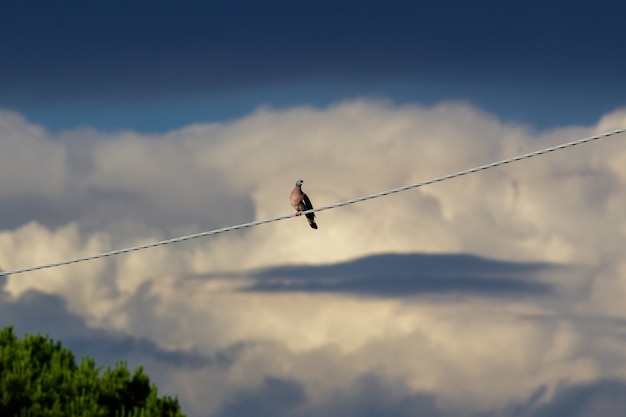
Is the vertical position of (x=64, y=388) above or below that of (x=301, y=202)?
below

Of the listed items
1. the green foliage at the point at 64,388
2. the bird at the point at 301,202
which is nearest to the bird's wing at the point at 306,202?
the bird at the point at 301,202

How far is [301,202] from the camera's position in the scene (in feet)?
95.1

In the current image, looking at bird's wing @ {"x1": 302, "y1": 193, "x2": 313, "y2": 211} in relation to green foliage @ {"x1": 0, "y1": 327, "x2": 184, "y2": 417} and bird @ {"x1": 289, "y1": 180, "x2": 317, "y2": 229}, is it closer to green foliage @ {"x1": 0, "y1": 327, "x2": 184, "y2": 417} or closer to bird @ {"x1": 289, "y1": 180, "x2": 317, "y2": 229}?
bird @ {"x1": 289, "y1": 180, "x2": 317, "y2": 229}

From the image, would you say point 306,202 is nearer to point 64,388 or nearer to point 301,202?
point 301,202

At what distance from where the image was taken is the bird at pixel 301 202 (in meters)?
29.0

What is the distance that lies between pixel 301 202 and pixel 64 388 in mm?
10647

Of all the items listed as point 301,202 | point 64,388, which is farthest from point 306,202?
point 64,388

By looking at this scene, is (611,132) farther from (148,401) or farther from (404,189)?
(148,401)

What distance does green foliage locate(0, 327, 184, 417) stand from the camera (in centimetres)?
1895

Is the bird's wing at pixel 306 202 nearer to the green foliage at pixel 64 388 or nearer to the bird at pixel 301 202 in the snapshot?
the bird at pixel 301 202

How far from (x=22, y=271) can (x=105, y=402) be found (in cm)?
400

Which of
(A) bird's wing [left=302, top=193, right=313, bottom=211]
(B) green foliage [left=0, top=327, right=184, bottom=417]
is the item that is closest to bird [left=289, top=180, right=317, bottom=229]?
(A) bird's wing [left=302, top=193, right=313, bottom=211]

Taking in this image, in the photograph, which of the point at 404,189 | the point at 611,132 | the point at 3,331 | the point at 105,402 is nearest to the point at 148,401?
the point at 105,402

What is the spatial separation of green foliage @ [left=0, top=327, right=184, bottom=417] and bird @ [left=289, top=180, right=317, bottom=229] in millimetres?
9152
